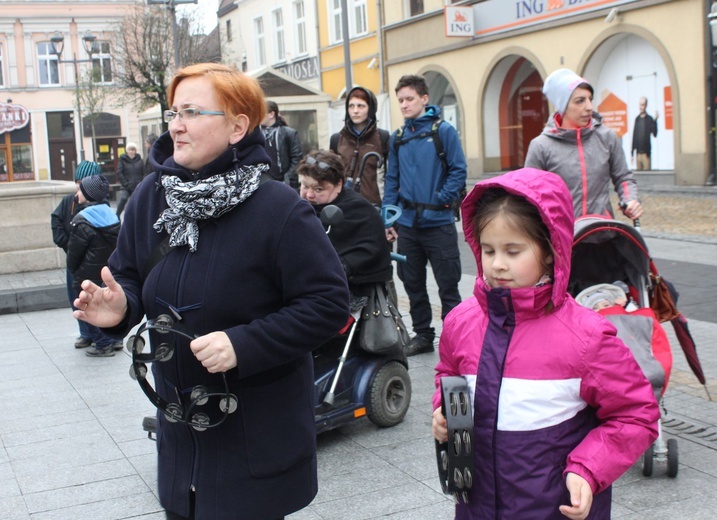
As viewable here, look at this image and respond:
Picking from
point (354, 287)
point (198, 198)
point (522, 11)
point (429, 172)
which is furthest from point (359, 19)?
point (198, 198)

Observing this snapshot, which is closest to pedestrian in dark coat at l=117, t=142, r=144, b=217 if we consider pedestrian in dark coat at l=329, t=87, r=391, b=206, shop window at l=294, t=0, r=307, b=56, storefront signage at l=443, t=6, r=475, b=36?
storefront signage at l=443, t=6, r=475, b=36

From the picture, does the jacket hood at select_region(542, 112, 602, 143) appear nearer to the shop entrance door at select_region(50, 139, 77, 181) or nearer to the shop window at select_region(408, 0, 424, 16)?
the shop window at select_region(408, 0, 424, 16)

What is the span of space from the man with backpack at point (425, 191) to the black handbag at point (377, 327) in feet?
4.79

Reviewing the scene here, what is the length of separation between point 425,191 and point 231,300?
4282 mm

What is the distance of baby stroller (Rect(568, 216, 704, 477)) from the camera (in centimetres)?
390

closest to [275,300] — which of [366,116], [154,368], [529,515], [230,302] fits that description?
[230,302]

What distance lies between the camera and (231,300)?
2439 millimetres

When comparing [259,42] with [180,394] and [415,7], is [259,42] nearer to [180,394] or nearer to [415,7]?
[415,7]

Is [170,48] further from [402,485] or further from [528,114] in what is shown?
[402,485]

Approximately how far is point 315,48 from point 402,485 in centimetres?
3149

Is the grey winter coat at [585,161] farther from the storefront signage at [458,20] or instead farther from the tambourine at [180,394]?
the storefront signage at [458,20]

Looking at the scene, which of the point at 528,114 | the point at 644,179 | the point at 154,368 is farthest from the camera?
the point at 528,114

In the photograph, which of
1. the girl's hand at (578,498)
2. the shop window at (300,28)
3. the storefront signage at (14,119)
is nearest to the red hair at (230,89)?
the girl's hand at (578,498)

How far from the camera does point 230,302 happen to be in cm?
244
